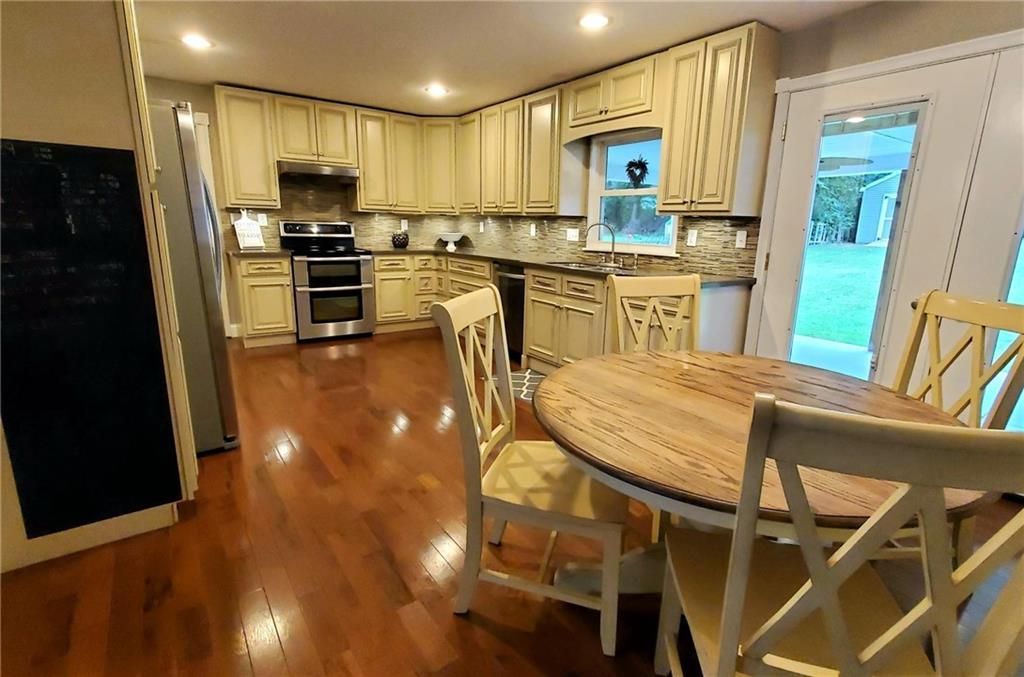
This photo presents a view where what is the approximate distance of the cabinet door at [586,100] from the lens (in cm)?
341

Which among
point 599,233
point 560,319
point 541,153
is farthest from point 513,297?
point 541,153

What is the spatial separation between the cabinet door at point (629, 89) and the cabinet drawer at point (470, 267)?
64.7 inches

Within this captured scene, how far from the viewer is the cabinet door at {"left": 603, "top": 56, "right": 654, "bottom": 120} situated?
309 cm

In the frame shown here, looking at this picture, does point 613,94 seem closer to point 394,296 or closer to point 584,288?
point 584,288

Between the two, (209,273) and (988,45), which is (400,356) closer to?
(209,273)

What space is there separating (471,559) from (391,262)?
13.1 ft

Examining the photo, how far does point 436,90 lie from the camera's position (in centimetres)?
411

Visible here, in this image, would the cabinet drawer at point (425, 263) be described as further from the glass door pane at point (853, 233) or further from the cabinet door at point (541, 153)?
the glass door pane at point (853, 233)

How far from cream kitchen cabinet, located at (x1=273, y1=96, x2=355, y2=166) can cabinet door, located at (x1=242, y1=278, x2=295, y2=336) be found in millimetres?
1181

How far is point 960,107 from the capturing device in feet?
6.86

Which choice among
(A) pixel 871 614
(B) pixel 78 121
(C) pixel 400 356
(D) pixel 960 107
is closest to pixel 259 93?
(C) pixel 400 356

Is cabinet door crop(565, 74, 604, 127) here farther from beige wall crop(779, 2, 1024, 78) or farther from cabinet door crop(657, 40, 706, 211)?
beige wall crop(779, 2, 1024, 78)

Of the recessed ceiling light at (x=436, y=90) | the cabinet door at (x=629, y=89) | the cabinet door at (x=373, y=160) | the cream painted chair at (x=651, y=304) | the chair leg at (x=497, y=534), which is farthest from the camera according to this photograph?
the cabinet door at (x=373, y=160)

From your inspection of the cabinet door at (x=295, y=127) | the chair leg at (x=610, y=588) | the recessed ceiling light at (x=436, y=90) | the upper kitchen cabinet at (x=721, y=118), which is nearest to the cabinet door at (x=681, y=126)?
the upper kitchen cabinet at (x=721, y=118)
